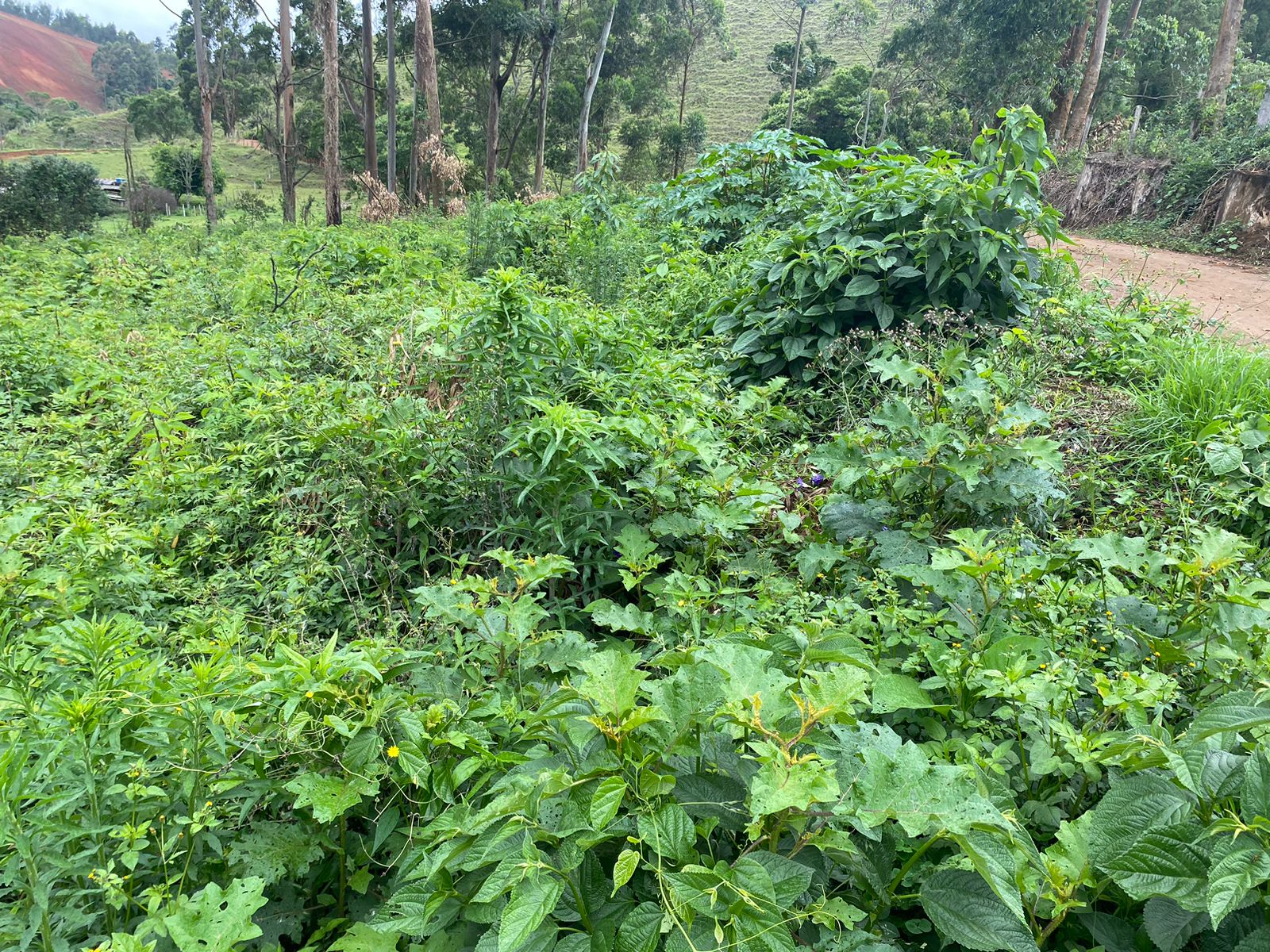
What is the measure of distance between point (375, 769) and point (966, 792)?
1100 mm

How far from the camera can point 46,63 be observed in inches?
3383

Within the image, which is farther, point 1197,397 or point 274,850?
point 1197,397

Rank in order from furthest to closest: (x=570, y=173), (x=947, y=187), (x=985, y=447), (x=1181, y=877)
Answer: (x=570, y=173) → (x=947, y=187) → (x=985, y=447) → (x=1181, y=877)

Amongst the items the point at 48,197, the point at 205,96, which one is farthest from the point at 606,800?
the point at 205,96

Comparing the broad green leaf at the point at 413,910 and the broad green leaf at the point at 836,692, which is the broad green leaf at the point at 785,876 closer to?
the broad green leaf at the point at 836,692

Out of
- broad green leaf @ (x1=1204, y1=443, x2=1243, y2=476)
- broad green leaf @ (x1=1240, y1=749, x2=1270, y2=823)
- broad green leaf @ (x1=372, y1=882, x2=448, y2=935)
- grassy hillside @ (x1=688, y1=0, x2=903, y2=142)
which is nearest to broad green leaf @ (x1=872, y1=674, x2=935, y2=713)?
broad green leaf @ (x1=1240, y1=749, x2=1270, y2=823)

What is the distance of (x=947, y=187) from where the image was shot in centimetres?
407

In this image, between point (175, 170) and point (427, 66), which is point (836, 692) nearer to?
point (427, 66)

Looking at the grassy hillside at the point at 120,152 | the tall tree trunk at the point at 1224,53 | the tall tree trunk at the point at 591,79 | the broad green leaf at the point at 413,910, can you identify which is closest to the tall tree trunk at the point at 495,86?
the tall tree trunk at the point at 591,79

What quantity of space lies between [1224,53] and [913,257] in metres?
20.0

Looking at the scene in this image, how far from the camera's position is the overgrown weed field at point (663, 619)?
122 cm

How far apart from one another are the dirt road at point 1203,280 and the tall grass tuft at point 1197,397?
1725 mm

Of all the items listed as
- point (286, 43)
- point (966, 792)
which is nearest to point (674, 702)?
point (966, 792)

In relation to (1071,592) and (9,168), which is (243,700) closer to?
(1071,592)
